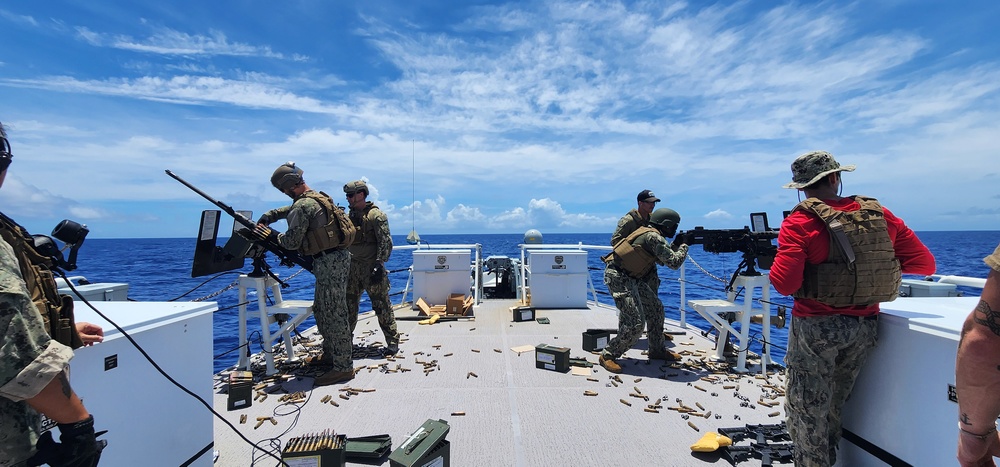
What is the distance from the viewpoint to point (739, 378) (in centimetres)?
572

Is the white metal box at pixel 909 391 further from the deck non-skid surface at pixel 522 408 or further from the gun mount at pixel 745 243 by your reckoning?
the gun mount at pixel 745 243

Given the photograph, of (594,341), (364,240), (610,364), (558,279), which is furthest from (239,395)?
(558,279)

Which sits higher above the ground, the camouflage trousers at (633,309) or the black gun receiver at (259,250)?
the black gun receiver at (259,250)

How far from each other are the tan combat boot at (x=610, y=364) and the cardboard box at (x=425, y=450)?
3113 mm

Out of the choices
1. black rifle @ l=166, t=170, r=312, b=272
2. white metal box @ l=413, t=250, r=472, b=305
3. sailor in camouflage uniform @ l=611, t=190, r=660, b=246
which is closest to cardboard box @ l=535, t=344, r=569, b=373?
sailor in camouflage uniform @ l=611, t=190, r=660, b=246

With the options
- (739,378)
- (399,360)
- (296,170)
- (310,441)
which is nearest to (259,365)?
(399,360)

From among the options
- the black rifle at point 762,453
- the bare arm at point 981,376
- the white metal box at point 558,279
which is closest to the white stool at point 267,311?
the black rifle at point 762,453

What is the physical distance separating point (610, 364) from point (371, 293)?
362 centimetres

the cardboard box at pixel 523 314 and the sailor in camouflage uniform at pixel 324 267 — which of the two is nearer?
the sailor in camouflage uniform at pixel 324 267

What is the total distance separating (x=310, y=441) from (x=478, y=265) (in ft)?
25.5

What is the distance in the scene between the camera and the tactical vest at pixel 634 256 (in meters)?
6.03

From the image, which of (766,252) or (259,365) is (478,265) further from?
(766,252)

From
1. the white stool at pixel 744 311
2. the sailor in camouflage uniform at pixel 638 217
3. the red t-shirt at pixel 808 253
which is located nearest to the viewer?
the red t-shirt at pixel 808 253

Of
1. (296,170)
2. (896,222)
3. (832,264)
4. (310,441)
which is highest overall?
(296,170)
